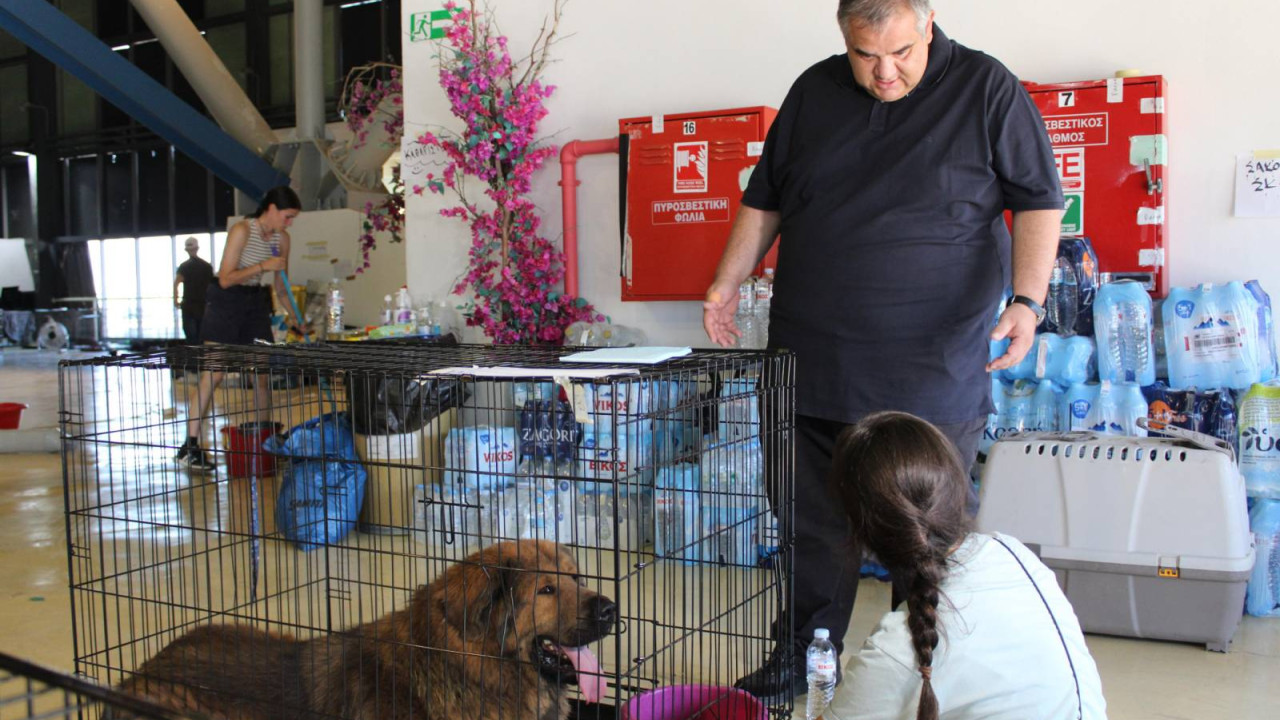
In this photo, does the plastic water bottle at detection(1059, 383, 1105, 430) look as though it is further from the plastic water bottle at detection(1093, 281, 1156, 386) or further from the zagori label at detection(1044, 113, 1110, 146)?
the zagori label at detection(1044, 113, 1110, 146)

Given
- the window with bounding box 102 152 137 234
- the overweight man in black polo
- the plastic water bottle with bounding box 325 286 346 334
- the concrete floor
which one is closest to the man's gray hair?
the overweight man in black polo

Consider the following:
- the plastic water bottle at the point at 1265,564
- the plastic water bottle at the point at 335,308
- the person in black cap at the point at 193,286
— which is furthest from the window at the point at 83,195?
the plastic water bottle at the point at 1265,564

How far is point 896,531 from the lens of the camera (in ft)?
4.86

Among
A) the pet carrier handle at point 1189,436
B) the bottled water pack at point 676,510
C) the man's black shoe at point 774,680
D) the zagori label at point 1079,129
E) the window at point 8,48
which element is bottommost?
the man's black shoe at point 774,680

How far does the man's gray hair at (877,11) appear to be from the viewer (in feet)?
7.39

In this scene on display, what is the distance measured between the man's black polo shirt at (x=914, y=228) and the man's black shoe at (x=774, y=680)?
599 mm

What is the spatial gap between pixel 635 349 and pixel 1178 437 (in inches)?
80.4

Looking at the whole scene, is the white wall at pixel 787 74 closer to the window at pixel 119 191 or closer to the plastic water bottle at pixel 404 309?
the plastic water bottle at pixel 404 309

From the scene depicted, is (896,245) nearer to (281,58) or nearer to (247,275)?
(247,275)

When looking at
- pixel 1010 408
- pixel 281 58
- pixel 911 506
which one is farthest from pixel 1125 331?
pixel 281 58

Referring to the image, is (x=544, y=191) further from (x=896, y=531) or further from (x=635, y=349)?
(x=896, y=531)

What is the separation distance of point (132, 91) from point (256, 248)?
557 cm

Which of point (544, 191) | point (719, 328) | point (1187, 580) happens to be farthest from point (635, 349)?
point (544, 191)

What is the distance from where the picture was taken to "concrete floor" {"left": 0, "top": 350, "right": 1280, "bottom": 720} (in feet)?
8.96
